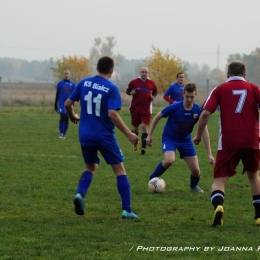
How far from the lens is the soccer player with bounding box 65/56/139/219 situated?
24.7 feet

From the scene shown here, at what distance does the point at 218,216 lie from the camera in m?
7.19

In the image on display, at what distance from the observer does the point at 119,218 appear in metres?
7.82

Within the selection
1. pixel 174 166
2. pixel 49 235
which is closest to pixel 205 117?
pixel 49 235

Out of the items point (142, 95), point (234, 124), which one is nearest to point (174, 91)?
point (142, 95)

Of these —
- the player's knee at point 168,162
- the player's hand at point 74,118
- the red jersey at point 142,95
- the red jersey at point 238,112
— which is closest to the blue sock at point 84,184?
the player's hand at point 74,118

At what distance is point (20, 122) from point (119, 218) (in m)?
19.3

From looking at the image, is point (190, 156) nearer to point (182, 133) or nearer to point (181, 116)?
point (182, 133)

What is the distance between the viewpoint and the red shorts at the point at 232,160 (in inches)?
287

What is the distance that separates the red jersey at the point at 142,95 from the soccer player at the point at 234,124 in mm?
9392

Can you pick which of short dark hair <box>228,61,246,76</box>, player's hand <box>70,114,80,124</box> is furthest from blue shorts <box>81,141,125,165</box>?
short dark hair <box>228,61,246,76</box>

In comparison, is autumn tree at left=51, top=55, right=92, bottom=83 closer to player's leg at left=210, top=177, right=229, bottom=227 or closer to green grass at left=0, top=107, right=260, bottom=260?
green grass at left=0, top=107, right=260, bottom=260

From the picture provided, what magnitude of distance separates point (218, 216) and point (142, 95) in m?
9.81

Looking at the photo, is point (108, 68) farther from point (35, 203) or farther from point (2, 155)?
point (2, 155)

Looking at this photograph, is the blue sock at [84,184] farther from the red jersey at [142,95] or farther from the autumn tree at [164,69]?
the autumn tree at [164,69]
